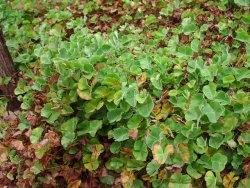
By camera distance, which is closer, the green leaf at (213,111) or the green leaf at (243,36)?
the green leaf at (213,111)

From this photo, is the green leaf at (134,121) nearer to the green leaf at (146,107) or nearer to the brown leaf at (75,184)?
the green leaf at (146,107)

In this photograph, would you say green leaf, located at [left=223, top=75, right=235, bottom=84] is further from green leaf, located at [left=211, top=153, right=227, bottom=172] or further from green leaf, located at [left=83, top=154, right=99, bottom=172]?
green leaf, located at [left=83, top=154, right=99, bottom=172]

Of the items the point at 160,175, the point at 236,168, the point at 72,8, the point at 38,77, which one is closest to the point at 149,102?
the point at 160,175

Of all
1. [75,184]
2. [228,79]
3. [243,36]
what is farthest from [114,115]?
[243,36]

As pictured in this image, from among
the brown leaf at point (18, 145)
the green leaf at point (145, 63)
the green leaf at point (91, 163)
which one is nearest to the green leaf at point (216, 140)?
the green leaf at point (145, 63)

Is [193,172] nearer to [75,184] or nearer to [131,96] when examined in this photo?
[131,96]

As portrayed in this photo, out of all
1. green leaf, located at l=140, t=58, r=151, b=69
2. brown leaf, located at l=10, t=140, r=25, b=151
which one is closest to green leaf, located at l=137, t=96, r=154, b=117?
green leaf, located at l=140, t=58, r=151, b=69

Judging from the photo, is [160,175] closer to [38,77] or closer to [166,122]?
[166,122]
